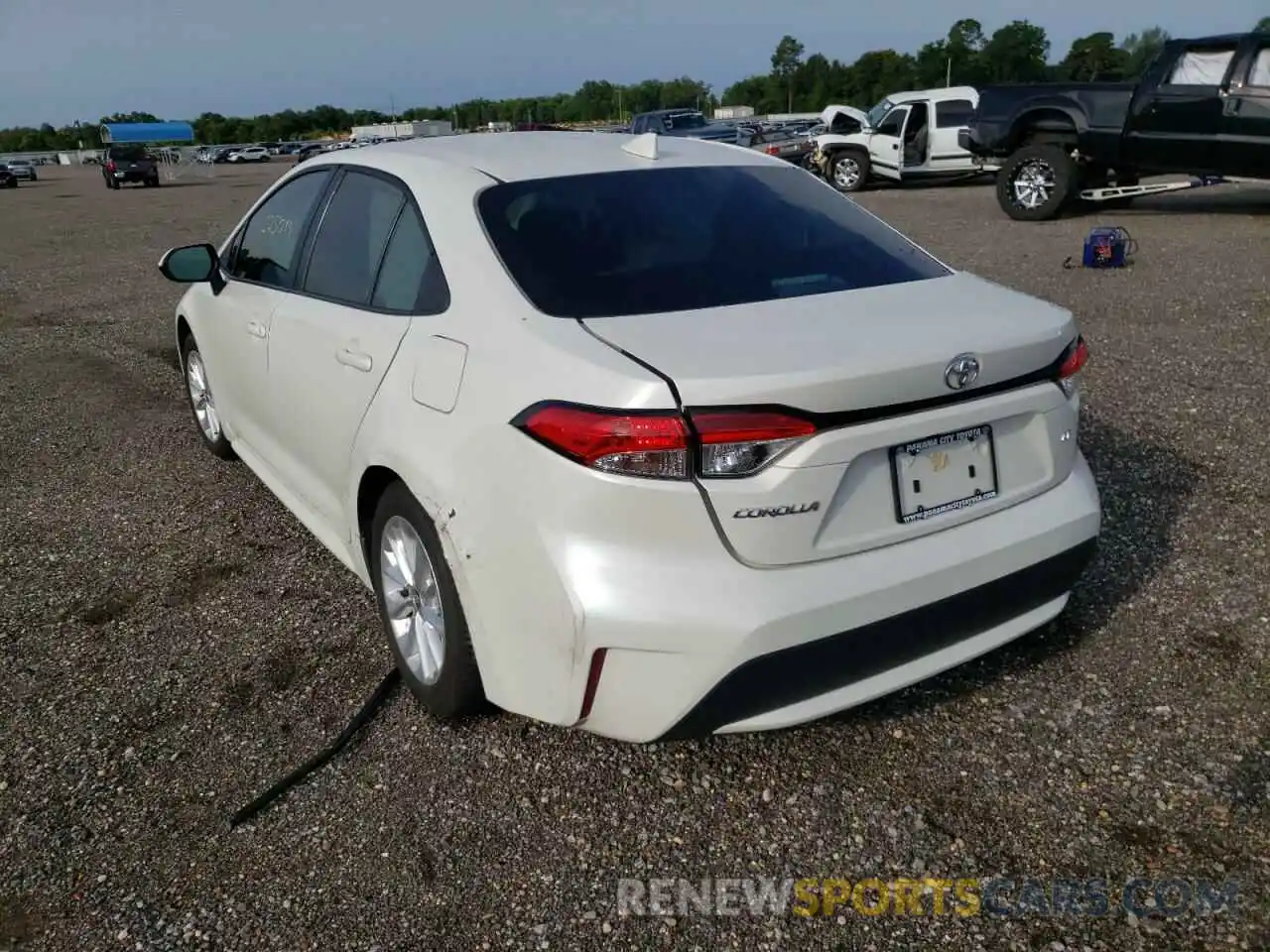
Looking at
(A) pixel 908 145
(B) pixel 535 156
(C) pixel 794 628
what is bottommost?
(A) pixel 908 145

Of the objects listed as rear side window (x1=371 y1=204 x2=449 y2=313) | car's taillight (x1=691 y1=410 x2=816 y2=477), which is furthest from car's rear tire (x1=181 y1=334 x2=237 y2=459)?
car's taillight (x1=691 y1=410 x2=816 y2=477)

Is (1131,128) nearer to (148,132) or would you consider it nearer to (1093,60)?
(1093,60)

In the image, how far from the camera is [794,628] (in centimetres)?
217

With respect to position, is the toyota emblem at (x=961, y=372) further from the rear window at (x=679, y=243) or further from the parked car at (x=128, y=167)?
the parked car at (x=128, y=167)

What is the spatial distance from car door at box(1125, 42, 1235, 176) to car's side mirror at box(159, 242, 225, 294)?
11.4m

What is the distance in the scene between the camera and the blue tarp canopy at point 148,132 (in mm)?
91931

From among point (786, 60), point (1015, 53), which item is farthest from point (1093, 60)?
point (786, 60)

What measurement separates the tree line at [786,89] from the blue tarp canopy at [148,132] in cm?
1410

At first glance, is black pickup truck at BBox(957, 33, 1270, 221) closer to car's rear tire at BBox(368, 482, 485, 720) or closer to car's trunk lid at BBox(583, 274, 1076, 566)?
car's trunk lid at BBox(583, 274, 1076, 566)

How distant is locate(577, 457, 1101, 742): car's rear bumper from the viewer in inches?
84.6

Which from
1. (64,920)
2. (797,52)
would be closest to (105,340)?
(64,920)

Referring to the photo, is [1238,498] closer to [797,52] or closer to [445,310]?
[445,310]

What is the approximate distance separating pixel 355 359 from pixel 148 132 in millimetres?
108780

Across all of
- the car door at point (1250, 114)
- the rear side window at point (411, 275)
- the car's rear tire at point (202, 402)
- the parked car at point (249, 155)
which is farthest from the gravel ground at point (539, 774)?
the parked car at point (249, 155)
